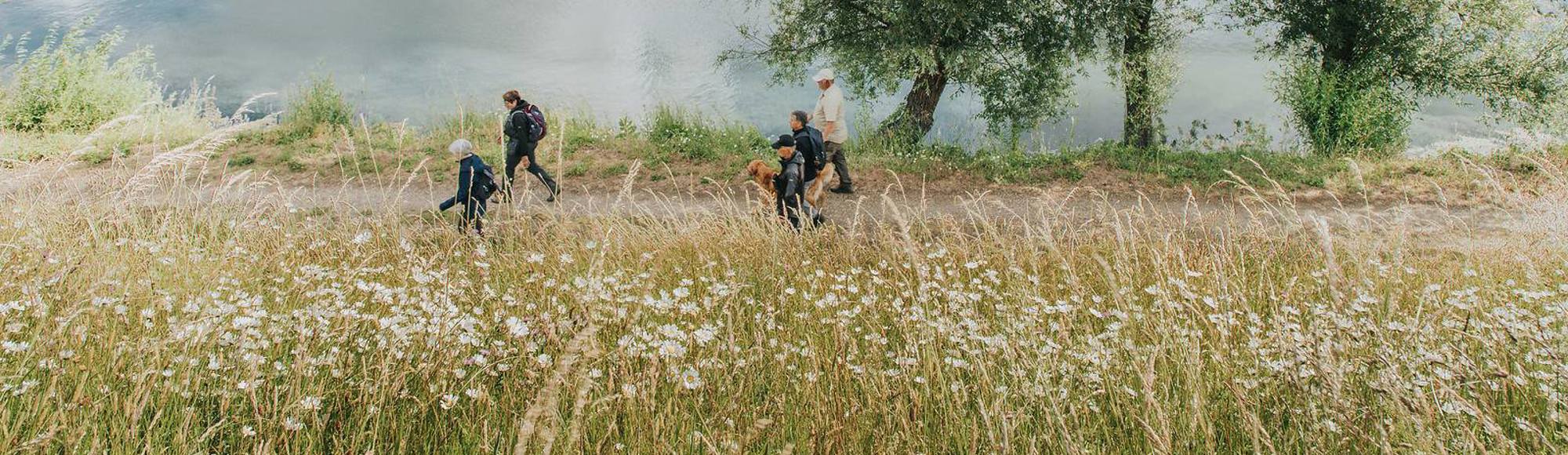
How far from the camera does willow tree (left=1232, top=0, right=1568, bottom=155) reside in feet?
56.7

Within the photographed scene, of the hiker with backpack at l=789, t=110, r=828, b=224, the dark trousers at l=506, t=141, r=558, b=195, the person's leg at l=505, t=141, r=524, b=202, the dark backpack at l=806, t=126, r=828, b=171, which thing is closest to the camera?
the hiker with backpack at l=789, t=110, r=828, b=224

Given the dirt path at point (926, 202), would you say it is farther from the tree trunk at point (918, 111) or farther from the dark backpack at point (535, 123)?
the tree trunk at point (918, 111)

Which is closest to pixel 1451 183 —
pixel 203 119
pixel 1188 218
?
pixel 1188 218

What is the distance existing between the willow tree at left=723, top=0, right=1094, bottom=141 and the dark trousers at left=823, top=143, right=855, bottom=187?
2884mm

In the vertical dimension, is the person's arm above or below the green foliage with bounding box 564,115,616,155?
above

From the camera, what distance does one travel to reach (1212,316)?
3.79m

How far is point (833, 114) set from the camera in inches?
535

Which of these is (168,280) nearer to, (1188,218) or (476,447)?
(476,447)

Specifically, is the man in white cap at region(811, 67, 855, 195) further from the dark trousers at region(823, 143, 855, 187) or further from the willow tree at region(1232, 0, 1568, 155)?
the willow tree at region(1232, 0, 1568, 155)

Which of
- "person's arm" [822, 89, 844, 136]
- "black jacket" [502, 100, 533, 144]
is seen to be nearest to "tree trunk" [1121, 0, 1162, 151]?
"person's arm" [822, 89, 844, 136]

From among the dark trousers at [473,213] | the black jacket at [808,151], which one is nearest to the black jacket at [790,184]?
the black jacket at [808,151]

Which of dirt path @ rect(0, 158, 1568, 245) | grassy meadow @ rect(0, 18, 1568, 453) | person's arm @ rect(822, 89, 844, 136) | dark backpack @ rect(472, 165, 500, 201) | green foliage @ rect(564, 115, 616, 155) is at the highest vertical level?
person's arm @ rect(822, 89, 844, 136)

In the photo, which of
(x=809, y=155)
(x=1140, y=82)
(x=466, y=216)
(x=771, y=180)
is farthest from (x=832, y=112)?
(x=1140, y=82)

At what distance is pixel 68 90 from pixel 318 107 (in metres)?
8.33
